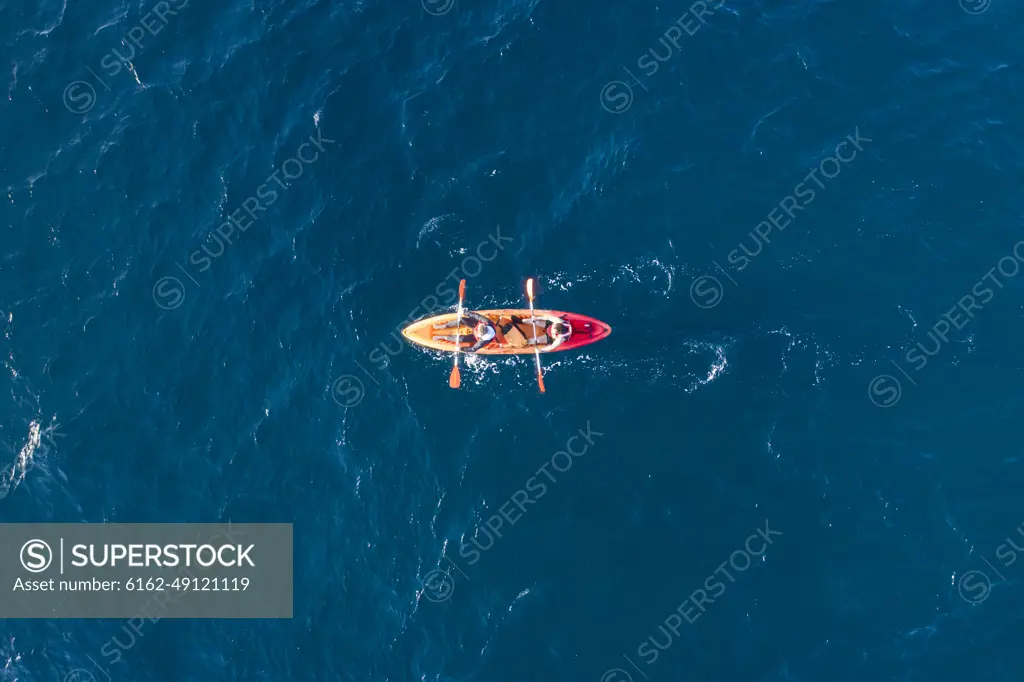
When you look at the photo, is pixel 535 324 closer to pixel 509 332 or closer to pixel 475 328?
pixel 509 332

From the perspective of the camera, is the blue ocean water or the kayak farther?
the kayak

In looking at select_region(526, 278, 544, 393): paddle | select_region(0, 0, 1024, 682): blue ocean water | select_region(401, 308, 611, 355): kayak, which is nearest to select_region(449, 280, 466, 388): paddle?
select_region(401, 308, 611, 355): kayak

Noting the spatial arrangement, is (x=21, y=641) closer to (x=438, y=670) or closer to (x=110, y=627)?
(x=110, y=627)

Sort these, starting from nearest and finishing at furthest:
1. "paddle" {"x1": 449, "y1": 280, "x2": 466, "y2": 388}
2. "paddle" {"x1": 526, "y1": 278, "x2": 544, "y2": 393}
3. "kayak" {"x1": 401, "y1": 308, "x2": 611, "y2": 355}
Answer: "paddle" {"x1": 526, "y1": 278, "x2": 544, "y2": 393}, "paddle" {"x1": 449, "y1": 280, "x2": 466, "y2": 388}, "kayak" {"x1": 401, "y1": 308, "x2": 611, "y2": 355}

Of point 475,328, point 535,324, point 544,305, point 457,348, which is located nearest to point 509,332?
point 535,324

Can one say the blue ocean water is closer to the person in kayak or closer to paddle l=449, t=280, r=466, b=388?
paddle l=449, t=280, r=466, b=388
